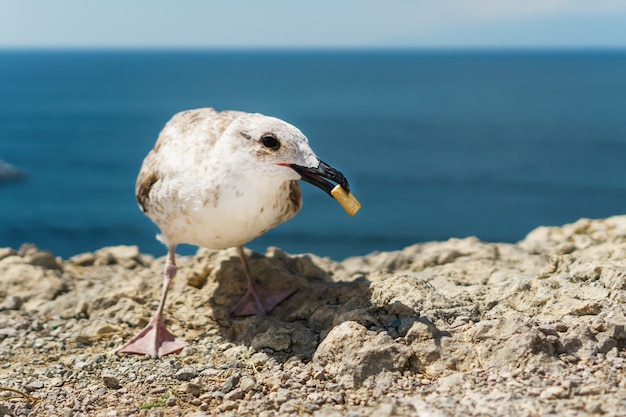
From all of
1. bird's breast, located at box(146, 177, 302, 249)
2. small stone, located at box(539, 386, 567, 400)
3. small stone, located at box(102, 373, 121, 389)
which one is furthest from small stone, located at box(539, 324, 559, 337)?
small stone, located at box(102, 373, 121, 389)

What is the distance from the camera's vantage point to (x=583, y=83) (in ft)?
441

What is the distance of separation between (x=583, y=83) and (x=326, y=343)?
13941cm

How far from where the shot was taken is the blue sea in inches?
1368

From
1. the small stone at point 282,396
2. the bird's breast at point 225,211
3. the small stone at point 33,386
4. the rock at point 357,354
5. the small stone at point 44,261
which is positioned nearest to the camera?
the small stone at point 282,396

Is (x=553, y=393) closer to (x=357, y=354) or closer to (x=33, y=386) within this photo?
(x=357, y=354)

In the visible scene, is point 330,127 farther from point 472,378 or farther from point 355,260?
point 472,378

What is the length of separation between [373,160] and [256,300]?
164ft

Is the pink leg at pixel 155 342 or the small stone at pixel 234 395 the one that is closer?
the small stone at pixel 234 395

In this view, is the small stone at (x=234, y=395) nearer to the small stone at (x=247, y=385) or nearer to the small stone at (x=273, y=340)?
the small stone at (x=247, y=385)

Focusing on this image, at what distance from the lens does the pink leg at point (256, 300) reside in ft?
23.9

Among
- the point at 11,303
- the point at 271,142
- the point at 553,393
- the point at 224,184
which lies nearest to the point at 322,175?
the point at 271,142

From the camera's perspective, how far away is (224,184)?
6.33 m

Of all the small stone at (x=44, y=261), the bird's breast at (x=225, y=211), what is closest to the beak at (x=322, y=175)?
the bird's breast at (x=225, y=211)

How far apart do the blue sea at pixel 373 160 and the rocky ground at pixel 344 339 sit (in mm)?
20492
